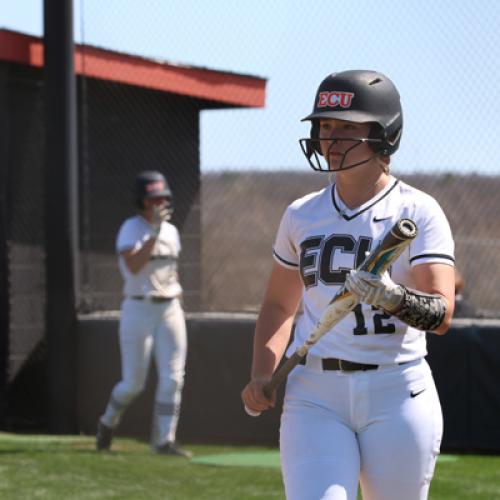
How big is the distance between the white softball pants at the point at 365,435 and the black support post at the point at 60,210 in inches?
259

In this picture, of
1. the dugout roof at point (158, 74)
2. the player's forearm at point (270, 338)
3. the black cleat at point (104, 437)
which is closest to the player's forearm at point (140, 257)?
the black cleat at point (104, 437)

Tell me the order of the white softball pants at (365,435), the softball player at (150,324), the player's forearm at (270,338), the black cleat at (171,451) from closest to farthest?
the white softball pants at (365,435)
the player's forearm at (270,338)
the black cleat at (171,451)
the softball player at (150,324)

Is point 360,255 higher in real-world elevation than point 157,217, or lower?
lower

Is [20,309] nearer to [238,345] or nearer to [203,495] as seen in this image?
[238,345]

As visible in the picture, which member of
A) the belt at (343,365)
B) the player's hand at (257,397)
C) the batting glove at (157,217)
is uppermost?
the batting glove at (157,217)

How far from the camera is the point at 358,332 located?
3.58 metres

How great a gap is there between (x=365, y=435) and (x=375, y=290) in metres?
0.58

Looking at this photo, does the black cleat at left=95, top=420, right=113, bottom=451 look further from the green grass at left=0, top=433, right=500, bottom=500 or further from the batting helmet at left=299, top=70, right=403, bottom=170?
the batting helmet at left=299, top=70, right=403, bottom=170

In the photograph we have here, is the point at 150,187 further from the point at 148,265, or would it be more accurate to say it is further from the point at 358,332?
the point at 358,332

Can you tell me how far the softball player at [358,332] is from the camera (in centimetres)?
348

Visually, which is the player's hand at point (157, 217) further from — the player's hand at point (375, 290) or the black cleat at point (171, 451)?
the player's hand at point (375, 290)

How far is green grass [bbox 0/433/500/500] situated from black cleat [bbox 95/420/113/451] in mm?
72

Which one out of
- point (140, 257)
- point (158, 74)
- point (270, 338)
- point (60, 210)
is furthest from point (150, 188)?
point (270, 338)

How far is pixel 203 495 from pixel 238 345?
264 centimetres
